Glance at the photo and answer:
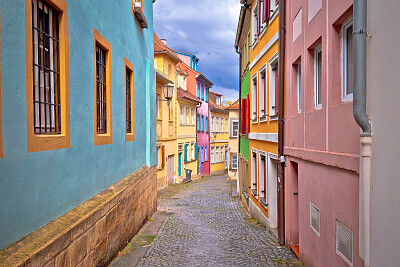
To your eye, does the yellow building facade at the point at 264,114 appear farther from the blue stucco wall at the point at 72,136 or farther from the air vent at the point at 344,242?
the air vent at the point at 344,242

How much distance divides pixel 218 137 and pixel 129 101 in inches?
1336

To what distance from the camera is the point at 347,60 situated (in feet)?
17.9

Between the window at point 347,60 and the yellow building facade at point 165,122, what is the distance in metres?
17.0

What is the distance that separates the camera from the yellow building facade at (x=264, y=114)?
10.9 m

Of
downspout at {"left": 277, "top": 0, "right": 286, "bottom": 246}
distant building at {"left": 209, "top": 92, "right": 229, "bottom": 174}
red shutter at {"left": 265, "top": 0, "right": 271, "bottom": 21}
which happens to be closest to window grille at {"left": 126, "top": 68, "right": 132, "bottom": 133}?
downspout at {"left": 277, "top": 0, "right": 286, "bottom": 246}

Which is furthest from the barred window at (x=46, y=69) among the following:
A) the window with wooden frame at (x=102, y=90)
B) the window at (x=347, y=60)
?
the window at (x=347, y=60)

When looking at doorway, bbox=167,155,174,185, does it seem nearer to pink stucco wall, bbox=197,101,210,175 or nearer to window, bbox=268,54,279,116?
pink stucco wall, bbox=197,101,210,175

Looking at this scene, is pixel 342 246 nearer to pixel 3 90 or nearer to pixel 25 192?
pixel 25 192

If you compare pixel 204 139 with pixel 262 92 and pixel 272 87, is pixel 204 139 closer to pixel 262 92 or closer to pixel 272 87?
pixel 262 92

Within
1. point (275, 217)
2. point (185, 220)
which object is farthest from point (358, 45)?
point (185, 220)

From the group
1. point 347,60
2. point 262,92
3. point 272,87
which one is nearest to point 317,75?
point 347,60

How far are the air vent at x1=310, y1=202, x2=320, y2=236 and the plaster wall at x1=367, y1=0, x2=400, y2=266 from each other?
2577 millimetres

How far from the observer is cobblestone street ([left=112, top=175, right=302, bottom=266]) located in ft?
25.5

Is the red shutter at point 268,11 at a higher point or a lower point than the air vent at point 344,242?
higher
